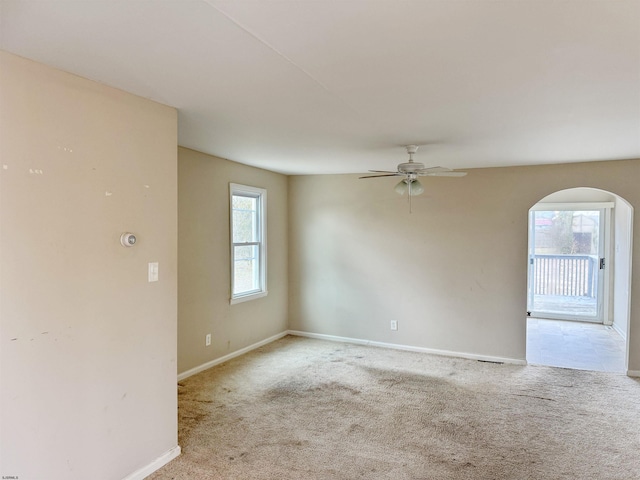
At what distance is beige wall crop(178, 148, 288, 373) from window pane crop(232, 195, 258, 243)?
0.71 feet

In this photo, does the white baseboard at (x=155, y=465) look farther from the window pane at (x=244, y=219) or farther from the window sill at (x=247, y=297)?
the window pane at (x=244, y=219)

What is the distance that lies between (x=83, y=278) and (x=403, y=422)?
2535 mm

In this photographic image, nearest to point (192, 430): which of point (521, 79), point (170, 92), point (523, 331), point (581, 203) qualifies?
point (170, 92)

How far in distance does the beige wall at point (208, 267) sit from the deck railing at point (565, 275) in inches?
206

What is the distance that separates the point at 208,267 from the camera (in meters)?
4.37

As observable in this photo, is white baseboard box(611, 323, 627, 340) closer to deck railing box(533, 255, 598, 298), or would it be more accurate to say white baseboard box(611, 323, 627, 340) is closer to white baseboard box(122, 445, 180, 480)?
deck railing box(533, 255, 598, 298)

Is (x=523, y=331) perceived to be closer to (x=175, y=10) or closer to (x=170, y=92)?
(x=170, y=92)

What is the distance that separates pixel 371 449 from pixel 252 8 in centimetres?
274

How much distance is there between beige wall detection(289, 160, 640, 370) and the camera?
4691 millimetres

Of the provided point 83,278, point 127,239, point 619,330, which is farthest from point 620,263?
point 83,278

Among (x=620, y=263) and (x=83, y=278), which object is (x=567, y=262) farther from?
(x=83, y=278)

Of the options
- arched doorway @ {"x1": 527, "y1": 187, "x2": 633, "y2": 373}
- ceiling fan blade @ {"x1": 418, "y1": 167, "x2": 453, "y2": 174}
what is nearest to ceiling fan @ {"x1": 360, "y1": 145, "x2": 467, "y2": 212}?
ceiling fan blade @ {"x1": 418, "y1": 167, "x2": 453, "y2": 174}

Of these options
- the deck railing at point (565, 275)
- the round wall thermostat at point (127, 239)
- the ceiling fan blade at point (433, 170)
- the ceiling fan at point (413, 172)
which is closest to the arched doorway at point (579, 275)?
the deck railing at point (565, 275)

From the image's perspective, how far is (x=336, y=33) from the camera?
1595mm
